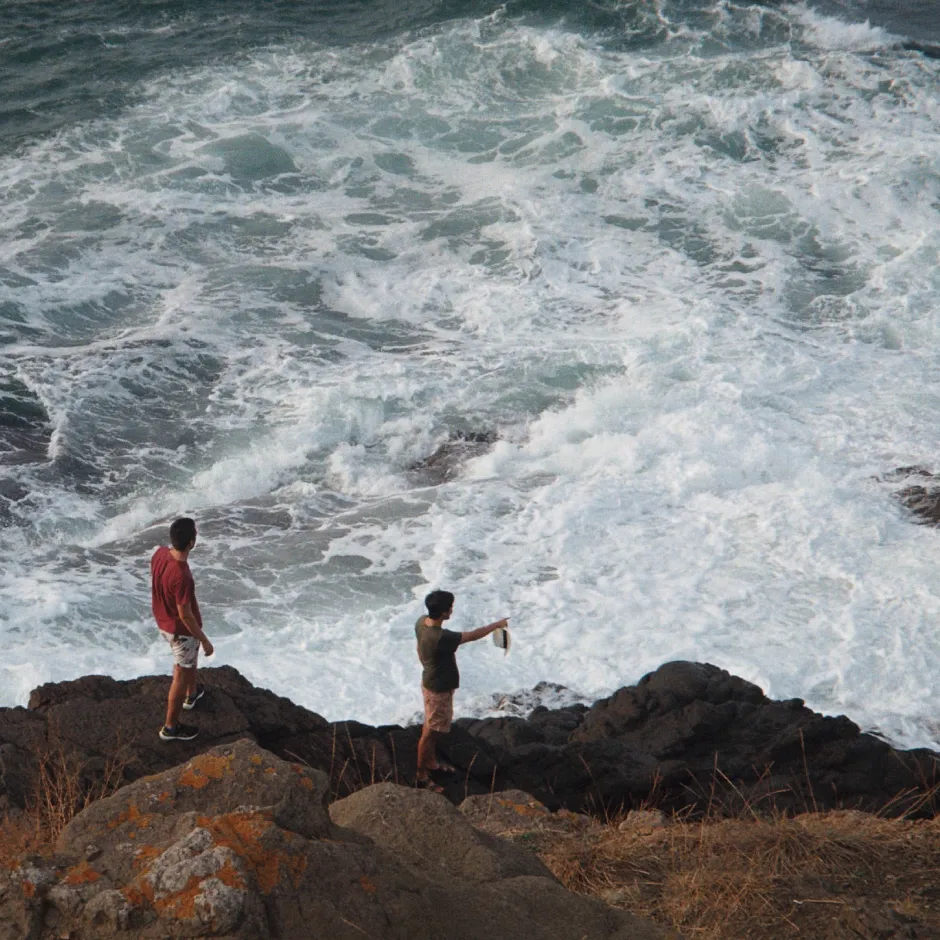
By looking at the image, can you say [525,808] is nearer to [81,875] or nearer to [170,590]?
[170,590]

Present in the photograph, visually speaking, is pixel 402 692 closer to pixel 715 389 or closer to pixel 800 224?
pixel 715 389

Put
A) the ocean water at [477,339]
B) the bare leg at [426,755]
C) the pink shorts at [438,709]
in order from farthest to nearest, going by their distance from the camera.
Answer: the ocean water at [477,339], the bare leg at [426,755], the pink shorts at [438,709]

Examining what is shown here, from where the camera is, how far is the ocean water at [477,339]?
10859 millimetres

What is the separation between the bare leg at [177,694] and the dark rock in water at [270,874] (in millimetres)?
2184

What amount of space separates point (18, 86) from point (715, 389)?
17.1 m

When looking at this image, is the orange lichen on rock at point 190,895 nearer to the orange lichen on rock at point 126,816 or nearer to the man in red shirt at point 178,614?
the orange lichen on rock at point 126,816

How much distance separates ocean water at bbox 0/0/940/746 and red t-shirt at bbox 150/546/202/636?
3420 millimetres

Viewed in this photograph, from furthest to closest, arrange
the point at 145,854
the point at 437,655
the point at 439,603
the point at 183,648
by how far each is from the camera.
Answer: the point at 437,655, the point at 439,603, the point at 183,648, the point at 145,854

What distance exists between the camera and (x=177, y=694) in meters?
6.62

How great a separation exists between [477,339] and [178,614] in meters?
10.2

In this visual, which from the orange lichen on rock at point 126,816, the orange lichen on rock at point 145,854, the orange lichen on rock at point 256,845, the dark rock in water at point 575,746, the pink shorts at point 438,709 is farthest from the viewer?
the pink shorts at point 438,709

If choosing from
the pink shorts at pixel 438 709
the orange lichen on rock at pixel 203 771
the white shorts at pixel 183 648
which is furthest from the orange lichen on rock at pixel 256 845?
the pink shorts at pixel 438 709

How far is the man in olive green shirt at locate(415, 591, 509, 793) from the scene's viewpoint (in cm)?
686

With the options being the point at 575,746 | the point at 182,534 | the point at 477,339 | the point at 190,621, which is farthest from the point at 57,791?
the point at 477,339
